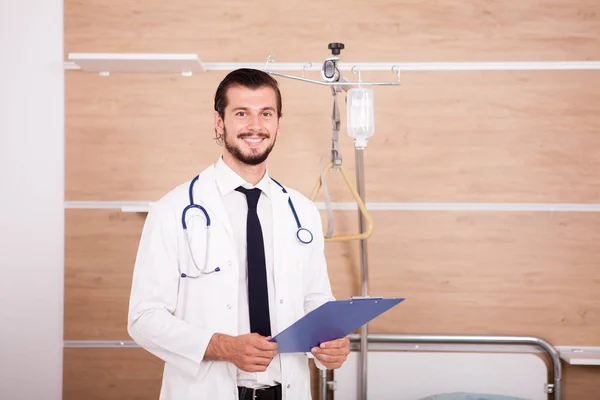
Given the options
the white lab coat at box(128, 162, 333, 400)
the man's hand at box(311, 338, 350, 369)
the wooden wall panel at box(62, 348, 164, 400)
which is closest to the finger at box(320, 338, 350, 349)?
the man's hand at box(311, 338, 350, 369)

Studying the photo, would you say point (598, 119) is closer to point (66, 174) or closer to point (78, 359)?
point (66, 174)

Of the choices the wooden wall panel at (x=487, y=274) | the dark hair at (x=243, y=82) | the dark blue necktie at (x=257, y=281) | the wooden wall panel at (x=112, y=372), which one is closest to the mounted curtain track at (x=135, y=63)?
the dark hair at (x=243, y=82)

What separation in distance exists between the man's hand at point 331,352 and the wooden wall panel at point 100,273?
3.70 feet

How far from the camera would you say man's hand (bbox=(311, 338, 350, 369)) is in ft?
5.20

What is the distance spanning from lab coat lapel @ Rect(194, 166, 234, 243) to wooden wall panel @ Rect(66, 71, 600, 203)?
2.40 ft

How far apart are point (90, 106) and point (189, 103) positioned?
1.30 ft

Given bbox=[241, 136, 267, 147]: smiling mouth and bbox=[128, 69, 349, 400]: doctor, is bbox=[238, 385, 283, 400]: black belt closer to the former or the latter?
bbox=[128, 69, 349, 400]: doctor

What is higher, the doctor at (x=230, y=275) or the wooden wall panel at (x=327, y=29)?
the wooden wall panel at (x=327, y=29)

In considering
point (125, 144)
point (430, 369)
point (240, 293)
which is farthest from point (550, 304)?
point (125, 144)

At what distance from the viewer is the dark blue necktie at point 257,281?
163 cm

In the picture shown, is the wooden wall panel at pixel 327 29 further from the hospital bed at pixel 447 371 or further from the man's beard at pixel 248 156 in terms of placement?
the hospital bed at pixel 447 371

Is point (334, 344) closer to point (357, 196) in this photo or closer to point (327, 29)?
point (357, 196)

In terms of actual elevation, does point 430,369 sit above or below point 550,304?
below

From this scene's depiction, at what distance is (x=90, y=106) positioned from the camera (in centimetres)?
245
